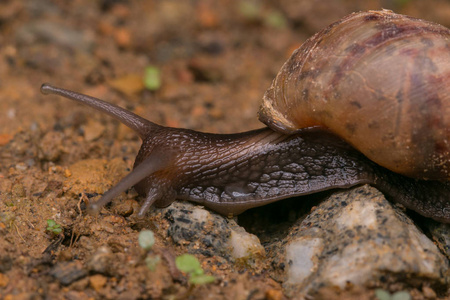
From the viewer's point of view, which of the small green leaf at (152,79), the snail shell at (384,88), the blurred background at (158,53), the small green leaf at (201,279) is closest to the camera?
the small green leaf at (201,279)

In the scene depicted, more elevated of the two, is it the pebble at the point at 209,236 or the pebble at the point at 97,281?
the pebble at the point at 209,236

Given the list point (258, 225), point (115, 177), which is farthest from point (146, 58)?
point (258, 225)

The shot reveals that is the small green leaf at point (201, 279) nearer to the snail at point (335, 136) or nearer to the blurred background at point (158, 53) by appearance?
the snail at point (335, 136)

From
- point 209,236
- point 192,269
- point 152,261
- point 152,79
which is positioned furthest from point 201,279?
point 152,79

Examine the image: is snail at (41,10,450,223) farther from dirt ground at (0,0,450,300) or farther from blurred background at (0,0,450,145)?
blurred background at (0,0,450,145)

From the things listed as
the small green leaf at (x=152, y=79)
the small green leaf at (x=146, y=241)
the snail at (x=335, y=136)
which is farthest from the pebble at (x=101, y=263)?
the small green leaf at (x=152, y=79)

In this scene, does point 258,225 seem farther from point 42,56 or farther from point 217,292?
point 42,56

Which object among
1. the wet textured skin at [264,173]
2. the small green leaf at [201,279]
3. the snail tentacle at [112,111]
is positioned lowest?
the small green leaf at [201,279]

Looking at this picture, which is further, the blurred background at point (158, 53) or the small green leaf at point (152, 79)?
the small green leaf at point (152, 79)
